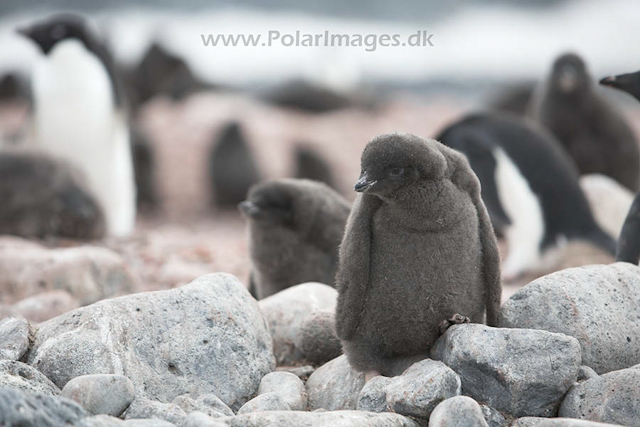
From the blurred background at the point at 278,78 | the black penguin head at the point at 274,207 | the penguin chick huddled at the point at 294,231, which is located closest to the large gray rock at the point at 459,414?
the penguin chick huddled at the point at 294,231

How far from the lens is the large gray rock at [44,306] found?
467 cm

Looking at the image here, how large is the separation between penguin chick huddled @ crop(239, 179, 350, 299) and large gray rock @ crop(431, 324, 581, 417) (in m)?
1.80

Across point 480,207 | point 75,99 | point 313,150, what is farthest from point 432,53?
point 480,207

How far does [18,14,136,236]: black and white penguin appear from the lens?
798 centimetres

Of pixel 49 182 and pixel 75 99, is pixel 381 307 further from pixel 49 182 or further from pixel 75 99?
pixel 75 99

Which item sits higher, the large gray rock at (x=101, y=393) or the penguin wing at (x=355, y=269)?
the penguin wing at (x=355, y=269)

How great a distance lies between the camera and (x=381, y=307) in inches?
129

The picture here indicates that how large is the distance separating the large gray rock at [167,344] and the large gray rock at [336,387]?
220mm

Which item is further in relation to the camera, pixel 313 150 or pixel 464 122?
pixel 313 150

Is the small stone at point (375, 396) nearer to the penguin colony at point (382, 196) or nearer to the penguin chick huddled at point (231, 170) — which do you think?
the penguin colony at point (382, 196)

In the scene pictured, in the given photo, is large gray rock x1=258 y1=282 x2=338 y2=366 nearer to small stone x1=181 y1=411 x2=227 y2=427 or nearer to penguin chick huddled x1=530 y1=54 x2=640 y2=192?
small stone x1=181 y1=411 x2=227 y2=427

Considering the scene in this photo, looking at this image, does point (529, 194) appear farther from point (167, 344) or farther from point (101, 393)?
point (101, 393)

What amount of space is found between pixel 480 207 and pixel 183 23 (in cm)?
1932

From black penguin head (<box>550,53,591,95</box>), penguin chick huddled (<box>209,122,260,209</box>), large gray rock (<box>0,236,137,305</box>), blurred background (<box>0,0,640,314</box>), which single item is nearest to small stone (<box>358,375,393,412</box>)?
large gray rock (<box>0,236,137,305</box>)
